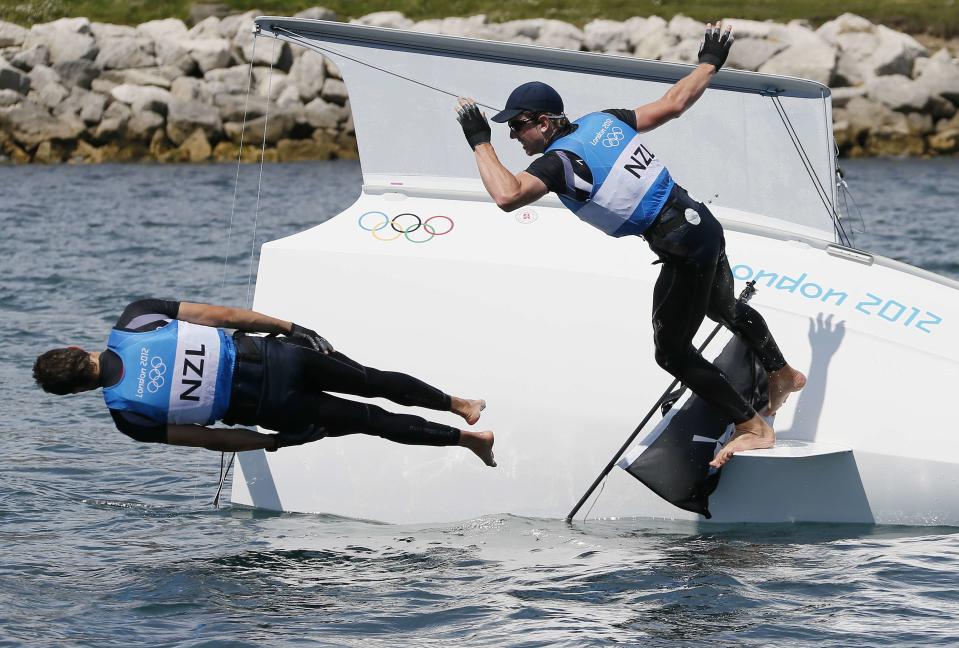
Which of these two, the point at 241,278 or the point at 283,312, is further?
the point at 241,278

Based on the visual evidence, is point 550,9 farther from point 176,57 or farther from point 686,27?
point 176,57

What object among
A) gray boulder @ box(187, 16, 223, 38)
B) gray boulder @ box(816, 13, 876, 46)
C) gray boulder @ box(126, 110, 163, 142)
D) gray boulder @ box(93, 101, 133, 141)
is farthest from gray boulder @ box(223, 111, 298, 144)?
gray boulder @ box(816, 13, 876, 46)

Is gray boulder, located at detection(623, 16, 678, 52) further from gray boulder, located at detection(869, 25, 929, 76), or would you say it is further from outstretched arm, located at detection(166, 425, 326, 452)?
outstretched arm, located at detection(166, 425, 326, 452)

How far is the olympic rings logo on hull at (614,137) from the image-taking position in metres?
5.38

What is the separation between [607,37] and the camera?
85.8 feet

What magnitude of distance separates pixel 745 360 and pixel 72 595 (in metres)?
3.11

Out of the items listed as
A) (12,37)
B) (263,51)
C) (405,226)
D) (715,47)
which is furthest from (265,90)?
(715,47)

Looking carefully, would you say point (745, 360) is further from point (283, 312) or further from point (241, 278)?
point (241, 278)

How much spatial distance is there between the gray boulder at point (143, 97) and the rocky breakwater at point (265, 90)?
27mm

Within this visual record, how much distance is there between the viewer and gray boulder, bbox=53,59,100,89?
2480 centimetres

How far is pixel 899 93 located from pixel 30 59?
16160 millimetres

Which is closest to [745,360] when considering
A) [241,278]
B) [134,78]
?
[241,278]

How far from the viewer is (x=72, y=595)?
18.1ft

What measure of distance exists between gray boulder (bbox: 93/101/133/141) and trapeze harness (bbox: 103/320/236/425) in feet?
63.6
